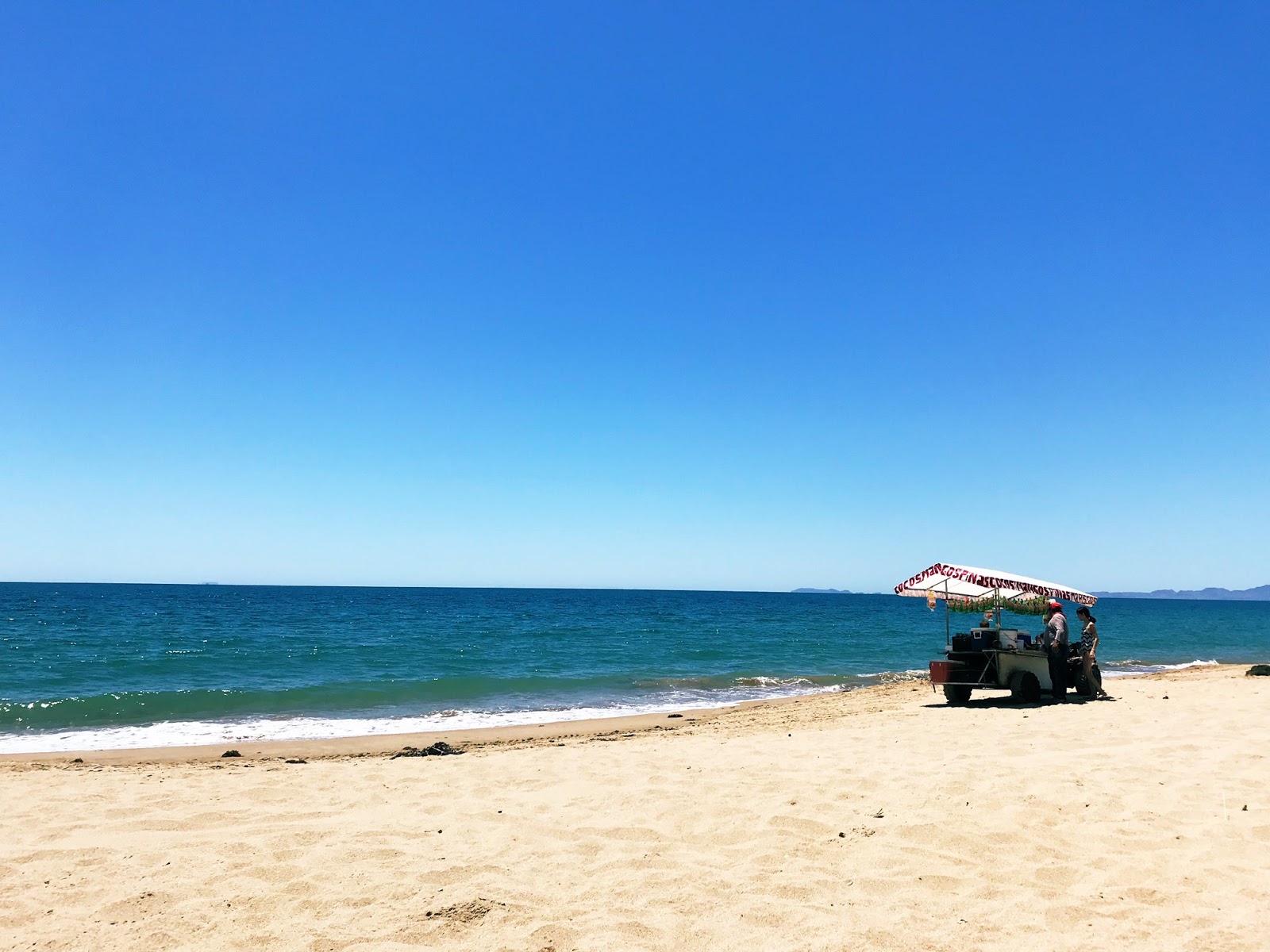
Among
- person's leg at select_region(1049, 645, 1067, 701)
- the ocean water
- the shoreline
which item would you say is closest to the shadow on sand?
person's leg at select_region(1049, 645, 1067, 701)

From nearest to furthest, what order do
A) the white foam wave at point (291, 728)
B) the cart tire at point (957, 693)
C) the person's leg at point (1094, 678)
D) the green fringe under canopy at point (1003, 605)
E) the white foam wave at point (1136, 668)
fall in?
the white foam wave at point (291, 728), the person's leg at point (1094, 678), the cart tire at point (957, 693), the green fringe under canopy at point (1003, 605), the white foam wave at point (1136, 668)

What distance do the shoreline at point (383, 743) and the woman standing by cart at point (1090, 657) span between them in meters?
1.65

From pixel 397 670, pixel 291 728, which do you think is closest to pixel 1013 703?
pixel 291 728

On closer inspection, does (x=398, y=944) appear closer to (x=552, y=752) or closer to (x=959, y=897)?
(x=959, y=897)

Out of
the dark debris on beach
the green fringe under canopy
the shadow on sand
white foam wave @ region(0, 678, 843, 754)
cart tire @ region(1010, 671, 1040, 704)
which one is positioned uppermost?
the green fringe under canopy

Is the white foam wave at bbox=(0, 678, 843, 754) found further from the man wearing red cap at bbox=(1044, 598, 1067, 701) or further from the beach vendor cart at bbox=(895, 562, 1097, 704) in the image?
the man wearing red cap at bbox=(1044, 598, 1067, 701)

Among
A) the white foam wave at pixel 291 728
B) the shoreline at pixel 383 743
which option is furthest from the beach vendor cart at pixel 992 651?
the white foam wave at pixel 291 728

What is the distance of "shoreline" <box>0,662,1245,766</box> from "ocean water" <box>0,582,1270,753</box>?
73 centimetres

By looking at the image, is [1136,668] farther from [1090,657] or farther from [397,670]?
[397,670]

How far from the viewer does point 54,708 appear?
51.5 feet

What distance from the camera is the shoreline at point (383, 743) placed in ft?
36.6

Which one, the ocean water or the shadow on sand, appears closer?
the shadow on sand

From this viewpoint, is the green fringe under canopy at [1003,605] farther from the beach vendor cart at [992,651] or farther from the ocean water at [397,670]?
the ocean water at [397,670]

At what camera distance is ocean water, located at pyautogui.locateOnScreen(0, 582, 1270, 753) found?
49.5ft
